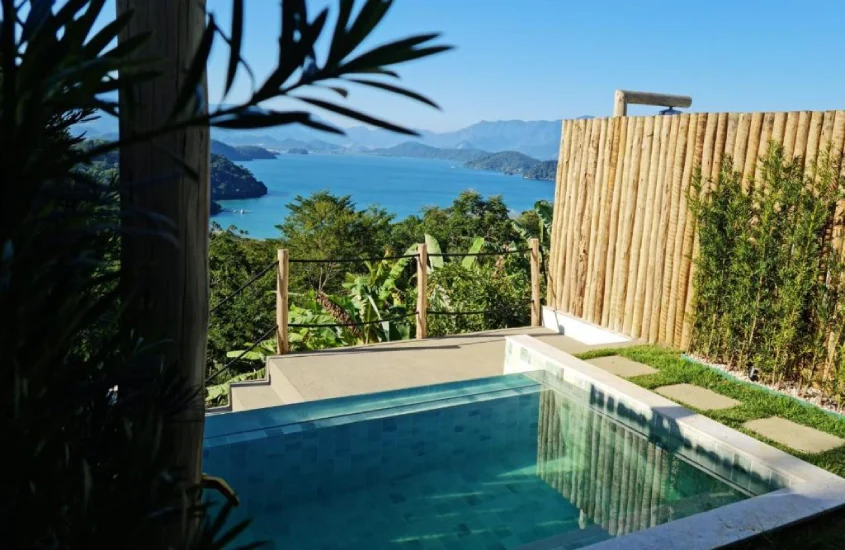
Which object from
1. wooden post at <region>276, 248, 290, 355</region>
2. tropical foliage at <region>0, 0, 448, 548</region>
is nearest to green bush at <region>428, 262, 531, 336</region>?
wooden post at <region>276, 248, 290, 355</region>

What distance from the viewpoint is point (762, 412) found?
4.17m

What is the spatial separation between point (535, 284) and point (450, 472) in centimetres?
360

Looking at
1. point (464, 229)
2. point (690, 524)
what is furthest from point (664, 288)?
point (464, 229)

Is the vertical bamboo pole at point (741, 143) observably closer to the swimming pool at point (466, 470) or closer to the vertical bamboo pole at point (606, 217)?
the vertical bamboo pole at point (606, 217)

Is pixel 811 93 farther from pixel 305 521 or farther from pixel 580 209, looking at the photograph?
pixel 305 521

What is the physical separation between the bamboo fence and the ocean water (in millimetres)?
54799

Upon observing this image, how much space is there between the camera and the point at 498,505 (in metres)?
3.57

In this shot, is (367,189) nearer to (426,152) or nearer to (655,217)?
(426,152)

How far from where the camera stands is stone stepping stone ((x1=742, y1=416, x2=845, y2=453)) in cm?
369

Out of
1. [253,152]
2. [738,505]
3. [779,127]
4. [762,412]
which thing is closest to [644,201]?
[779,127]

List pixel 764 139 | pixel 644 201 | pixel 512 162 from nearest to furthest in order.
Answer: pixel 764 139 → pixel 644 201 → pixel 512 162

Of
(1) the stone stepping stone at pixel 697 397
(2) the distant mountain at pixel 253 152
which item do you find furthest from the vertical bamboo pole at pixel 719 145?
(2) the distant mountain at pixel 253 152

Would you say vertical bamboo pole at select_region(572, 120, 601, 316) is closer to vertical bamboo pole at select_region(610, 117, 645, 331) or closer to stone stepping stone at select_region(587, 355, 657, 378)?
vertical bamboo pole at select_region(610, 117, 645, 331)

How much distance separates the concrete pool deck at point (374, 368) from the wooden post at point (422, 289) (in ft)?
0.48
